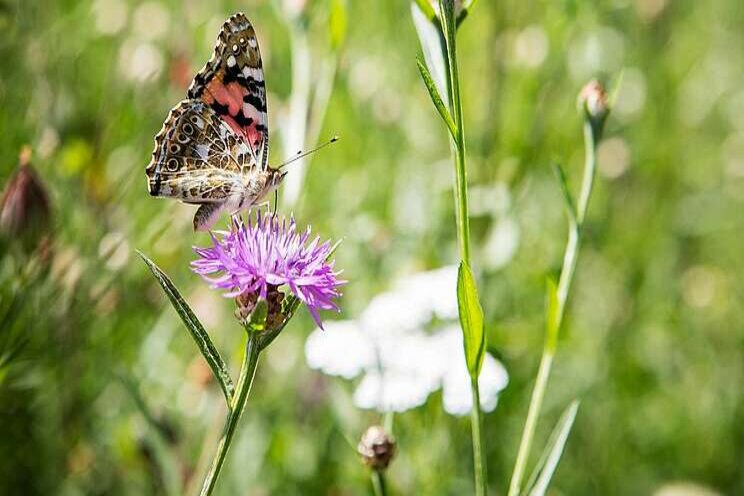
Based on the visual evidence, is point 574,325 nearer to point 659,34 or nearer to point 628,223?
point 628,223

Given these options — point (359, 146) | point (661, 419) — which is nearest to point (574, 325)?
point (661, 419)

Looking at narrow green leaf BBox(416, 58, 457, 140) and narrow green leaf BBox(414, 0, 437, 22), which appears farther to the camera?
narrow green leaf BBox(414, 0, 437, 22)

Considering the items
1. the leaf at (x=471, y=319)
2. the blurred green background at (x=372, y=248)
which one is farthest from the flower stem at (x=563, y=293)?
the blurred green background at (x=372, y=248)

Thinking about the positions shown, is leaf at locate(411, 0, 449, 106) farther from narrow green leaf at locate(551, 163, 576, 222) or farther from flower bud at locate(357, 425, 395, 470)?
flower bud at locate(357, 425, 395, 470)

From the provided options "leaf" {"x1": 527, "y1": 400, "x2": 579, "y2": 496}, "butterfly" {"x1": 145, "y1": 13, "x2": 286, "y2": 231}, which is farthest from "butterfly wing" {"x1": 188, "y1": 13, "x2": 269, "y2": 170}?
"leaf" {"x1": 527, "y1": 400, "x2": 579, "y2": 496}

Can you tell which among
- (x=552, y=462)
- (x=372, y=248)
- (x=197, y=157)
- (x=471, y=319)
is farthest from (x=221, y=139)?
(x=372, y=248)
